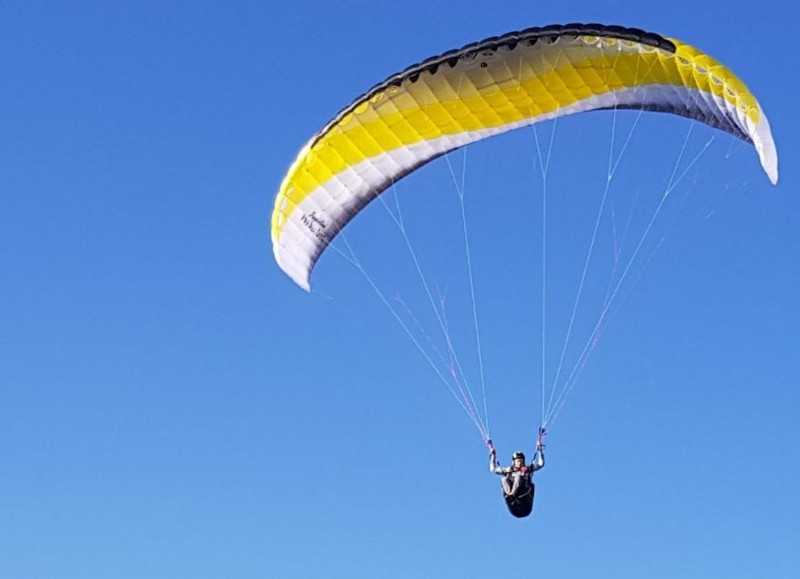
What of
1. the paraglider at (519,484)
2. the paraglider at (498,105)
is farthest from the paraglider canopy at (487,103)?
the paraglider at (519,484)

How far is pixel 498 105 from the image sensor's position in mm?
25312

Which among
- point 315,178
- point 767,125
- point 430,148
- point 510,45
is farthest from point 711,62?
point 315,178

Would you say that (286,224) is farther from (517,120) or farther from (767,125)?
(767,125)

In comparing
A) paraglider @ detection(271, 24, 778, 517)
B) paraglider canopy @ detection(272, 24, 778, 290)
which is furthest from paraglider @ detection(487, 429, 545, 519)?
paraglider canopy @ detection(272, 24, 778, 290)

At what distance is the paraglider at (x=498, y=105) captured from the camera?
23703 mm

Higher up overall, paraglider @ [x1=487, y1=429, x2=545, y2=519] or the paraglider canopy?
the paraglider canopy

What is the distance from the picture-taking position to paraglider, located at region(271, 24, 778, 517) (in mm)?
23703

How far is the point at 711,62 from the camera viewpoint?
23.8m

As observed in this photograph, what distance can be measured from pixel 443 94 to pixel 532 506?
659cm

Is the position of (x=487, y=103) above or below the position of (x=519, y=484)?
above

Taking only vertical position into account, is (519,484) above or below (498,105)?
below

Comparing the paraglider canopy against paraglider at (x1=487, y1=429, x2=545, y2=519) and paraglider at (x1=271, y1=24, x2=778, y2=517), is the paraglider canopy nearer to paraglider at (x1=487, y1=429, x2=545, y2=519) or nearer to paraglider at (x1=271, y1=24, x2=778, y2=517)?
paraglider at (x1=271, y1=24, x2=778, y2=517)

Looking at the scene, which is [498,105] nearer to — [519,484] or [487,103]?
[487,103]

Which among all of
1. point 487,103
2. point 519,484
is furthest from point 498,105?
point 519,484
